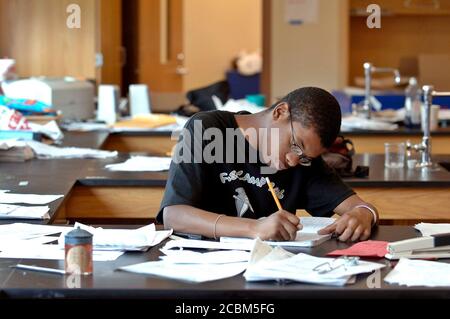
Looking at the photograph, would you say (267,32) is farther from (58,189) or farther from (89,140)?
(58,189)

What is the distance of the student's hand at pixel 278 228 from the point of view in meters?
2.34

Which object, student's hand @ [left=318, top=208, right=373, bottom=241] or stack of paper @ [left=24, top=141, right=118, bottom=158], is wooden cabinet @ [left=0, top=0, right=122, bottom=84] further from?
student's hand @ [left=318, top=208, right=373, bottom=241]

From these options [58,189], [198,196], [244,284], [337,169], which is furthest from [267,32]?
[244,284]

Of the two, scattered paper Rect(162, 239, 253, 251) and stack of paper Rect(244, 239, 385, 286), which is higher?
stack of paper Rect(244, 239, 385, 286)

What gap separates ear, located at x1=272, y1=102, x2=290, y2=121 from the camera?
257cm

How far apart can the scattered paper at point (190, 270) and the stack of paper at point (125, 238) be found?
0.52ft

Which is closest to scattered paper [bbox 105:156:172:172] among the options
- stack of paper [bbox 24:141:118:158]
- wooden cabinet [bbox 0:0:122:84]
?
stack of paper [bbox 24:141:118:158]

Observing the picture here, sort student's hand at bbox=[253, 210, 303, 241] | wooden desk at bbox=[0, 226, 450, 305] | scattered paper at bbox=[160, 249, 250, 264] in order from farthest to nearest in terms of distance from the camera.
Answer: student's hand at bbox=[253, 210, 303, 241] < scattered paper at bbox=[160, 249, 250, 264] < wooden desk at bbox=[0, 226, 450, 305]

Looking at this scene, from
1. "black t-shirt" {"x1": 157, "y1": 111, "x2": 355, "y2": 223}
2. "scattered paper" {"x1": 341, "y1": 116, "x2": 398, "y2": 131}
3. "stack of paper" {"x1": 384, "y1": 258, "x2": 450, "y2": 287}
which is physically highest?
"black t-shirt" {"x1": 157, "y1": 111, "x2": 355, "y2": 223}

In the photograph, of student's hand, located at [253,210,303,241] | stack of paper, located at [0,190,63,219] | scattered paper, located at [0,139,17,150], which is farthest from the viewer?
scattered paper, located at [0,139,17,150]

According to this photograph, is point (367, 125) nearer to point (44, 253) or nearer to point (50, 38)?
point (50, 38)

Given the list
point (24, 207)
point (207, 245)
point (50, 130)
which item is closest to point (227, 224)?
point (207, 245)

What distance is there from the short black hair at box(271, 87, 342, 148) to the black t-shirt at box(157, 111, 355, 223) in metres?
0.21

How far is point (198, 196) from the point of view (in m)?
2.58
